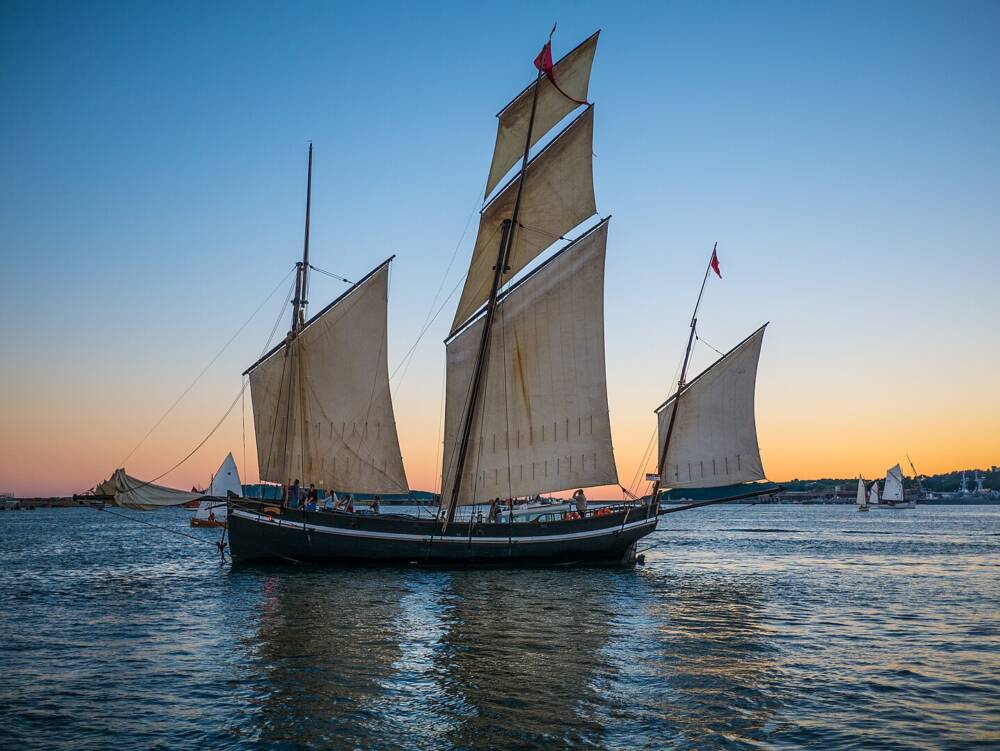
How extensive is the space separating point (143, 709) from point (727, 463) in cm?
3727

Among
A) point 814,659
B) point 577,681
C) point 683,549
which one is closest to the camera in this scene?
point 577,681

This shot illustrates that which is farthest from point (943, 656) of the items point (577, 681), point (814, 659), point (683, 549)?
point (683, 549)

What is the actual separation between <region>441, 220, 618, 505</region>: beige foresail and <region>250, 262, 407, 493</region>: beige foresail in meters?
3.86

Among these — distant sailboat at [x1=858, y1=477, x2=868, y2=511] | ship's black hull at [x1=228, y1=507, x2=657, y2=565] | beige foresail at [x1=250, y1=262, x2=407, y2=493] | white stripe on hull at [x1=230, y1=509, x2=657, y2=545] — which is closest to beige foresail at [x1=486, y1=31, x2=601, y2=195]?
beige foresail at [x1=250, y1=262, x2=407, y2=493]

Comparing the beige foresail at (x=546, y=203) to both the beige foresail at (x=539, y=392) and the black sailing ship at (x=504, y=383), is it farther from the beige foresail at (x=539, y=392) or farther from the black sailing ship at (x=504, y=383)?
the beige foresail at (x=539, y=392)

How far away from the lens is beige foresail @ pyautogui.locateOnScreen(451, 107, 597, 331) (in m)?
43.4

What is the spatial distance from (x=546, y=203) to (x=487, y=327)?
27.6ft

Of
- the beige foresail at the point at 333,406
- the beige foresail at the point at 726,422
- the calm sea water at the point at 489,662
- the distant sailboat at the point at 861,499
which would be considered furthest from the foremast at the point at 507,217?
the distant sailboat at the point at 861,499

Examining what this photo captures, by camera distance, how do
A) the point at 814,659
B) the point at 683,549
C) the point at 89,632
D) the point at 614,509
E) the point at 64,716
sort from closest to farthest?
the point at 64,716
the point at 814,659
the point at 89,632
the point at 614,509
the point at 683,549

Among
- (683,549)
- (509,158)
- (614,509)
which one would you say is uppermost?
(509,158)

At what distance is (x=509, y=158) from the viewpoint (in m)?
44.3

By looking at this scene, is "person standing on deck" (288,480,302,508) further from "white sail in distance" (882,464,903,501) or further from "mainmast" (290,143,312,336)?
"white sail in distance" (882,464,903,501)

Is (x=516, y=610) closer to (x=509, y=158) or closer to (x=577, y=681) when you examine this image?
(x=577, y=681)

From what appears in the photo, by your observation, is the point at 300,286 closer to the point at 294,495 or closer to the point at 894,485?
the point at 294,495
